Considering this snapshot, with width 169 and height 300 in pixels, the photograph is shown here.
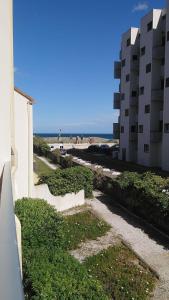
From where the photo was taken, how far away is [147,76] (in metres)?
37.7

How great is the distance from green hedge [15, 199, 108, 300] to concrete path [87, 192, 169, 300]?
349 cm

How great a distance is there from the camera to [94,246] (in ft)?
43.2

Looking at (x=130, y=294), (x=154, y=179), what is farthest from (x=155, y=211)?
(x=130, y=294)

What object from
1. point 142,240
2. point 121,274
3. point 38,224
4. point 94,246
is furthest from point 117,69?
point 38,224

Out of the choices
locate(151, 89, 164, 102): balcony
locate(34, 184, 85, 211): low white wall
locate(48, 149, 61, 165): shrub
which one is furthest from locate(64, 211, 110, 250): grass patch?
locate(48, 149, 61, 165): shrub

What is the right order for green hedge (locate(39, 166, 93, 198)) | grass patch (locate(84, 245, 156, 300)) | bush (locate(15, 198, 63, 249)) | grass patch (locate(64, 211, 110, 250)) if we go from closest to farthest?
grass patch (locate(84, 245, 156, 300)) → bush (locate(15, 198, 63, 249)) → grass patch (locate(64, 211, 110, 250)) → green hedge (locate(39, 166, 93, 198))

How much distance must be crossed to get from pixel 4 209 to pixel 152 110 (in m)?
35.7

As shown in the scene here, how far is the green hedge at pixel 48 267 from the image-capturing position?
5.91 meters

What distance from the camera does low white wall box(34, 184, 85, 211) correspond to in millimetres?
18000

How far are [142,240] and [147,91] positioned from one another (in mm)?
26642

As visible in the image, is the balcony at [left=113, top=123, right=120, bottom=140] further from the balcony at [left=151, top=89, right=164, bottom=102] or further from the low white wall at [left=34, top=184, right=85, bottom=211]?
the low white wall at [left=34, top=184, right=85, bottom=211]

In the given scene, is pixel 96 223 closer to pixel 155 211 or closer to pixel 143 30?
pixel 155 211

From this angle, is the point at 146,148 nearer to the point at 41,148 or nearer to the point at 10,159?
the point at 41,148

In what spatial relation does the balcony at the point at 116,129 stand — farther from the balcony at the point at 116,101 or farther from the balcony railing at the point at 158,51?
the balcony railing at the point at 158,51
